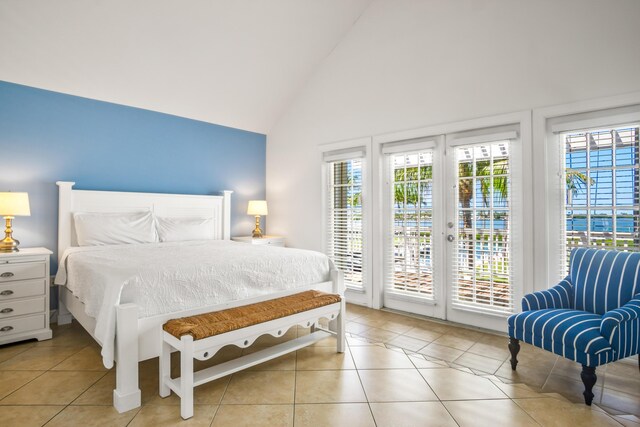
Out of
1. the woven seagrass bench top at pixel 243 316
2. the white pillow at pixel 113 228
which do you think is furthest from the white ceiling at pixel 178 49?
the woven seagrass bench top at pixel 243 316

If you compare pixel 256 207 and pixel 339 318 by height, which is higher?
pixel 256 207

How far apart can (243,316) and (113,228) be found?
7.27 feet

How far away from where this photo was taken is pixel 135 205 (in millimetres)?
4262

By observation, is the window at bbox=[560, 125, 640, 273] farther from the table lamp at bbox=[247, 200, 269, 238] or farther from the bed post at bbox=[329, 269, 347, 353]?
the table lamp at bbox=[247, 200, 269, 238]

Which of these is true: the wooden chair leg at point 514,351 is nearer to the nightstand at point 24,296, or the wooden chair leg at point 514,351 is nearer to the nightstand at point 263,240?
the nightstand at point 263,240

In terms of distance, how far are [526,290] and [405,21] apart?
3.05m

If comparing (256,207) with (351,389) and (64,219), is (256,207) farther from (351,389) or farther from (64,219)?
(351,389)

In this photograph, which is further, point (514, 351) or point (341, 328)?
point (341, 328)

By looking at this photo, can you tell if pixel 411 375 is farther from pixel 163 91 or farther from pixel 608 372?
pixel 163 91

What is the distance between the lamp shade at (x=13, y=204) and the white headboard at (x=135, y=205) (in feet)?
1.44

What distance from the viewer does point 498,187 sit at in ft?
11.3

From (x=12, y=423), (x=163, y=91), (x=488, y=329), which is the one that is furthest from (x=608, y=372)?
(x=163, y=91)

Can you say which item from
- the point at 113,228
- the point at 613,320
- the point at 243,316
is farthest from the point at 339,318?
the point at 113,228

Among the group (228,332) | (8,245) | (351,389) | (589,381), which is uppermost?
(8,245)
